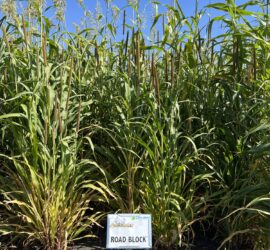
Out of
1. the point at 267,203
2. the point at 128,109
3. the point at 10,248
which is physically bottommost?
the point at 10,248

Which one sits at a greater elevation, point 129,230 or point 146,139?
point 146,139

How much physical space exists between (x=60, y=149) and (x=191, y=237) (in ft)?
3.46

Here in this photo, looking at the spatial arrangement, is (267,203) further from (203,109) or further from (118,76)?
(118,76)

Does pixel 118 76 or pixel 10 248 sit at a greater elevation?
pixel 118 76

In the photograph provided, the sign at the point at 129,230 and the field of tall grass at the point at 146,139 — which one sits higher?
the field of tall grass at the point at 146,139

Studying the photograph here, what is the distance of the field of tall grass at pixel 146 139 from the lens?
235cm

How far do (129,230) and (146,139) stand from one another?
2.05 feet

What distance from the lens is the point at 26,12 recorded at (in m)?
2.96

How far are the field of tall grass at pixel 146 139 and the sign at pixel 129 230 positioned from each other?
27 cm

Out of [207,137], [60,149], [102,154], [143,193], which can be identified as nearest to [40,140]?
[60,149]

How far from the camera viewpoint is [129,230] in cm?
218

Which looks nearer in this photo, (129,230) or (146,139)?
(129,230)

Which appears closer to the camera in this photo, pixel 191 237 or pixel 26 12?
pixel 191 237

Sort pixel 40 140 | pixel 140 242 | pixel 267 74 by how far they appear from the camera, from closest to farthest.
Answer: pixel 140 242, pixel 40 140, pixel 267 74
